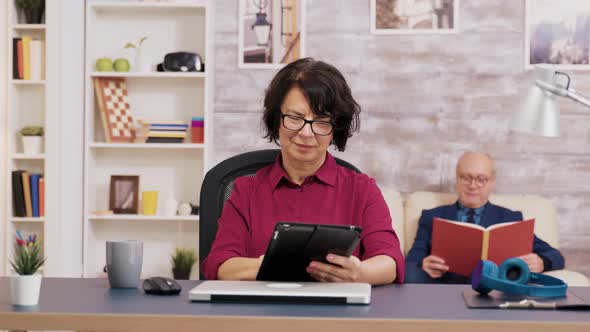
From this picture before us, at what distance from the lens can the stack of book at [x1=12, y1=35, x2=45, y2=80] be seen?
181 inches

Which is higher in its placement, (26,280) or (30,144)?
(30,144)

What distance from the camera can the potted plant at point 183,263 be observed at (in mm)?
4660

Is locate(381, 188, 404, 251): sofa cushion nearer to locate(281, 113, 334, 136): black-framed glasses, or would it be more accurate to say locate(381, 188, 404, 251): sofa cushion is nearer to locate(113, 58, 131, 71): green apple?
locate(113, 58, 131, 71): green apple

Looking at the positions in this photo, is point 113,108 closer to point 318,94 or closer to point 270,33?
point 270,33

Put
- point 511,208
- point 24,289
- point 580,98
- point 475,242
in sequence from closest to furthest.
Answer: point 24,289, point 580,98, point 475,242, point 511,208

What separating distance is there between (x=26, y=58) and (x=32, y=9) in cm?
27

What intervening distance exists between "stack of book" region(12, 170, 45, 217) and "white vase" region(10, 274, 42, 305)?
3.16m

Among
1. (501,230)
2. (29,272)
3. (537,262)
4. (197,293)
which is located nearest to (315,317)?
(197,293)

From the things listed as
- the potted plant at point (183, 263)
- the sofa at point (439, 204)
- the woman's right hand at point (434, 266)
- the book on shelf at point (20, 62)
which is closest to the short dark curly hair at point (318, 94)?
the woman's right hand at point (434, 266)

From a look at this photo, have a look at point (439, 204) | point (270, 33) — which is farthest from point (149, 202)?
point (439, 204)

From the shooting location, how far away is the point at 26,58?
181 inches

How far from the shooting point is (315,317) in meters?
1.41

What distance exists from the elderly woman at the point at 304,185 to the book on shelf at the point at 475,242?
1598mm

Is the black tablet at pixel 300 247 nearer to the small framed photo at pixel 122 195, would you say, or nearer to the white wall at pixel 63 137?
the white wall at pixel 63 137
